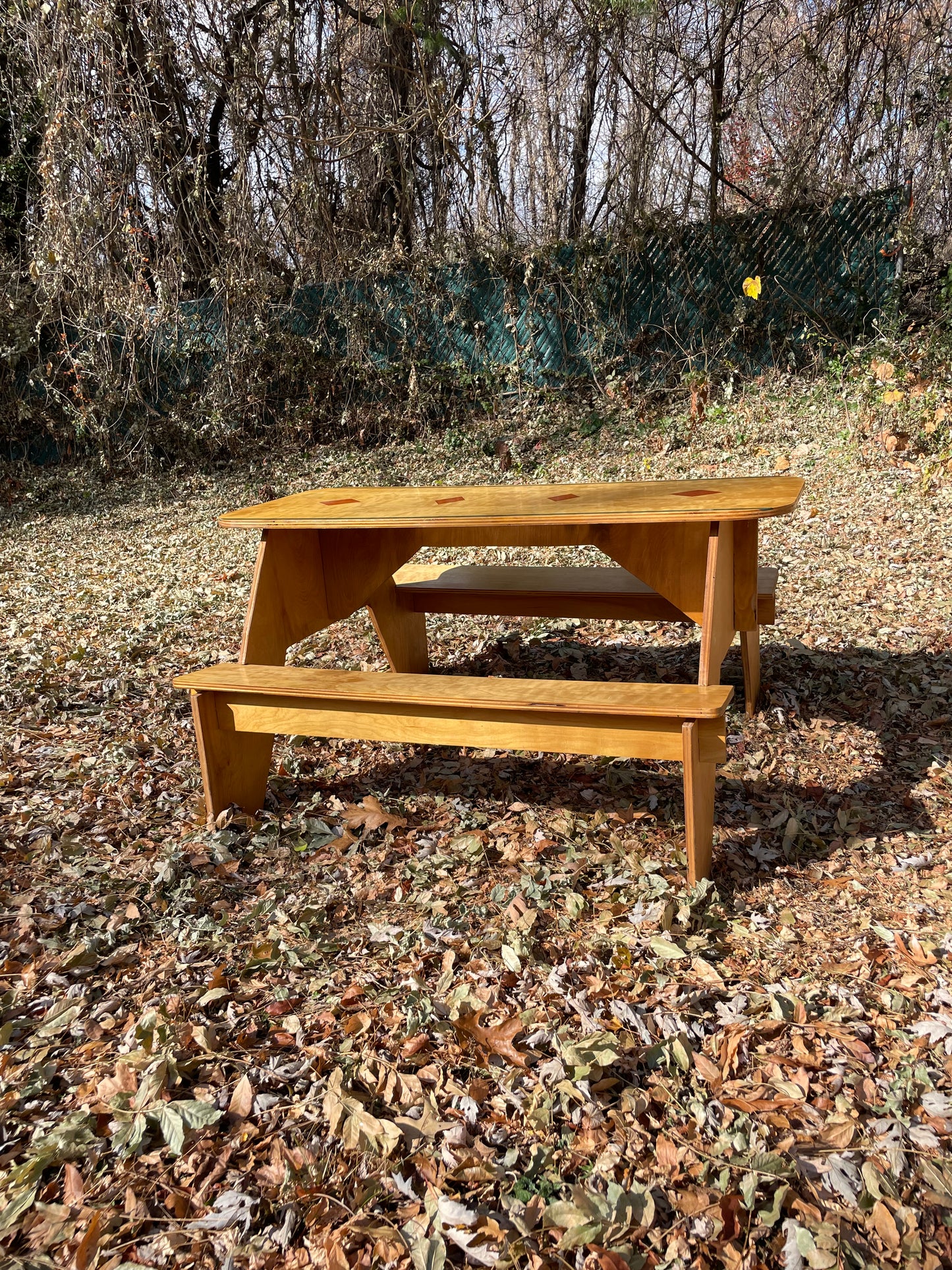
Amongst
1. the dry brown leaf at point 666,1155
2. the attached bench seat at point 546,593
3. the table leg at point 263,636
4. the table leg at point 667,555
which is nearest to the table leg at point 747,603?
the attached bench seat at point 546,593

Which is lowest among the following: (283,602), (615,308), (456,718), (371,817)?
(371,817)

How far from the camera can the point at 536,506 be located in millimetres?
2768

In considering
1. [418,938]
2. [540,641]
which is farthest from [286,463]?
[418,938]

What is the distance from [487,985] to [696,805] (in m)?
0.71

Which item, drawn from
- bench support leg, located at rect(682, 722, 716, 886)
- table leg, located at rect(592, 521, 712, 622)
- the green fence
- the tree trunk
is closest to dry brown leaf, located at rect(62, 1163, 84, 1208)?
bench support leg, located at rect(682, 722, 716, 886)

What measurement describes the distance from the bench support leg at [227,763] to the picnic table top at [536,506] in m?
0.61

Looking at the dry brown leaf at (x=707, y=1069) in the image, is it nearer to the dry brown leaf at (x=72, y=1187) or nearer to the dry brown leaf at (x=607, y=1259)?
the dry brown leaf at (x=607, y=1259)

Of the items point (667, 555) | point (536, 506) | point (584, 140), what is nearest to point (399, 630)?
point (536, 506)

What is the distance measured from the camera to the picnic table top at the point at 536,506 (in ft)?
8.21

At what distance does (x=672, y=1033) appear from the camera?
1.91 m

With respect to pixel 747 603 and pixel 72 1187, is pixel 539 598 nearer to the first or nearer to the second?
pixel 747 603

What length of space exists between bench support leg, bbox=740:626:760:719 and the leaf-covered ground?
96mm

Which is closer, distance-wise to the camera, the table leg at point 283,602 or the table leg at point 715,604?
the table leg at point 715,604

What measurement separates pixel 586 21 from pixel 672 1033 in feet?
30.0
